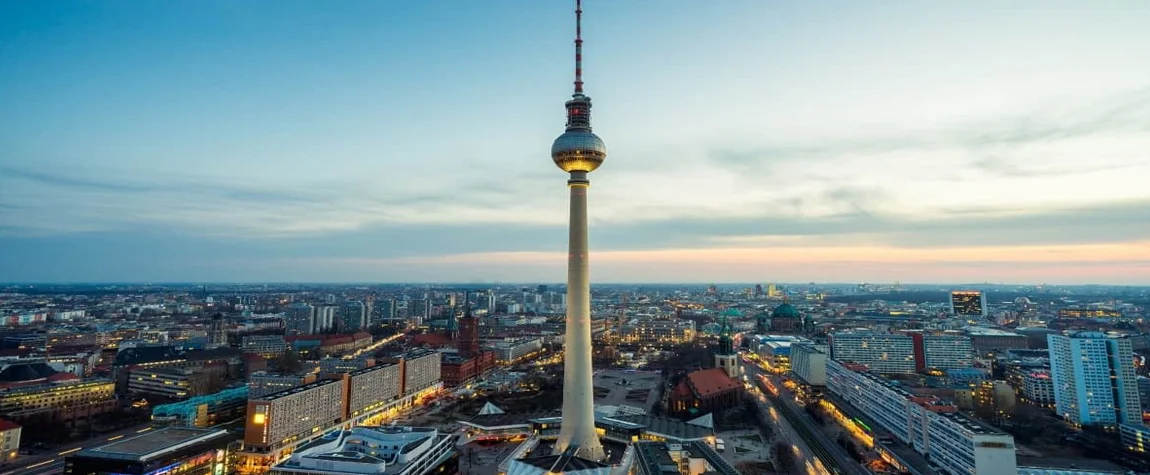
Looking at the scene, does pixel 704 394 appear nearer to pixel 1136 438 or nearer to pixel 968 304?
pixel 1136 438

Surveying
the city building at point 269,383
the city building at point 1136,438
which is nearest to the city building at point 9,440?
the city building at point 269,383

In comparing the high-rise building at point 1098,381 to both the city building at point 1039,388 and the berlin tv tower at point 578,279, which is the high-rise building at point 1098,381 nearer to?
the city building at point 1039,388

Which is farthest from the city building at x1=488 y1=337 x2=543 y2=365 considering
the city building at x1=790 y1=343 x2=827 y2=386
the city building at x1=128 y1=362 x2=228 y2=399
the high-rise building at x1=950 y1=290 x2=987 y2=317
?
the high-rise building at x1=950 y1=290 x2=987 y2=317

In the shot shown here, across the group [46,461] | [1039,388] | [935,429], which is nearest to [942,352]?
[1039,388]

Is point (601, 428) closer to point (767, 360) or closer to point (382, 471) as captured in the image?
point (382, 471)

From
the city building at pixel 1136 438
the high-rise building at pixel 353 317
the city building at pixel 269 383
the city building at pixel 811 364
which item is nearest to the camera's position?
the city building at pixel 1136 438

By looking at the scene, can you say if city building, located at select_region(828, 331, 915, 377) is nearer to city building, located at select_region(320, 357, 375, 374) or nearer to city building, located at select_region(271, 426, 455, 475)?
city building, located at select_region(271, 426, 455, 475)
